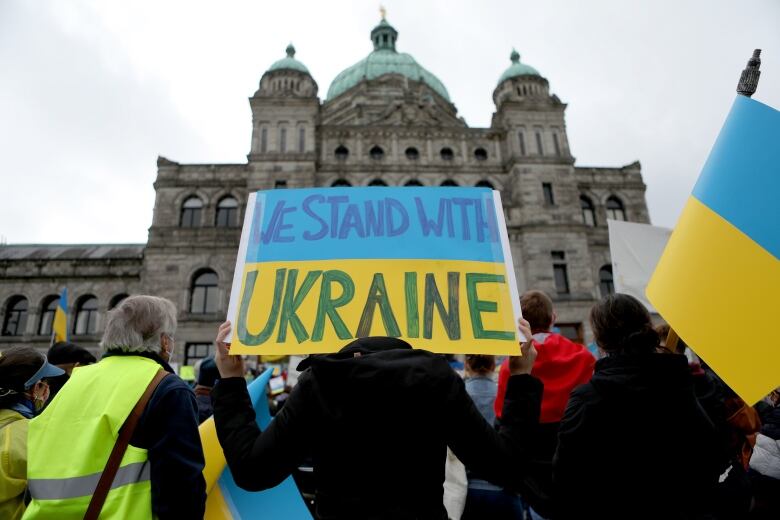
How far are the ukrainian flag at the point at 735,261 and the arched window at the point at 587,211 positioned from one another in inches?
953

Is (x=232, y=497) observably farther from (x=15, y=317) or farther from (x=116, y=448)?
(x=15, y=317)

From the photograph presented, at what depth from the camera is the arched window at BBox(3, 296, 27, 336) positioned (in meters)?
23.3

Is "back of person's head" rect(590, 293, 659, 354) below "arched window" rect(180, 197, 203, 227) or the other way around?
below

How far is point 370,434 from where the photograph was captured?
1.74m

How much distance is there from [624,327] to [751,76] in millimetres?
1636

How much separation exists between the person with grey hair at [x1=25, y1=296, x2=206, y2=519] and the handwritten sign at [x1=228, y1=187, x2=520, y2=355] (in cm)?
43

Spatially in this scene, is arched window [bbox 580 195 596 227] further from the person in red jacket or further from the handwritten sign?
the handwritten sign

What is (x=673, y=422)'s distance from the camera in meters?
2.08

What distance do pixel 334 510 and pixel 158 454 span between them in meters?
0.89

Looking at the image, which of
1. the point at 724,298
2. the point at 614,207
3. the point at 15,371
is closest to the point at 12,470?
the point at 15,371

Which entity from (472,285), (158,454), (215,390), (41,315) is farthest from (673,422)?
(41,315)

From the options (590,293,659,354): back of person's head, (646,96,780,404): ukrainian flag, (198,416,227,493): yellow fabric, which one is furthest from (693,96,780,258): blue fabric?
(198,416,227,493): yellow fabric

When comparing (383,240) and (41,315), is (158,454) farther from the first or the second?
(41,315)

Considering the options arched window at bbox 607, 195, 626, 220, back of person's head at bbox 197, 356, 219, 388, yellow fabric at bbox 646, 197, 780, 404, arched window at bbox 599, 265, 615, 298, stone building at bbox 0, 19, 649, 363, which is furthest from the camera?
arched window at bbox 607, 195, 626, 220
